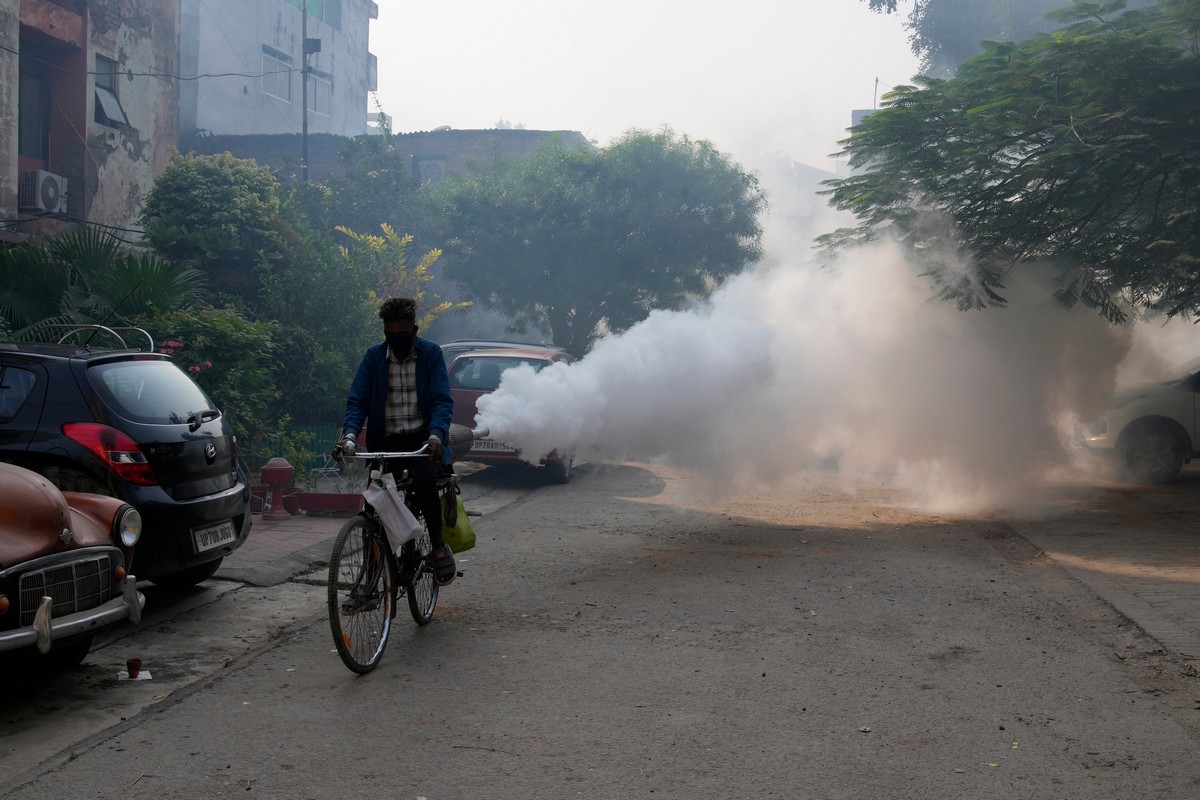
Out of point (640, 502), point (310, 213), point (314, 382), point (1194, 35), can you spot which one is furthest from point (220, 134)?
point (1194, 35)

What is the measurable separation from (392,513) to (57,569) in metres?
1.62

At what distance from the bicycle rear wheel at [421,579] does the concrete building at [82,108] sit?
13484 mm

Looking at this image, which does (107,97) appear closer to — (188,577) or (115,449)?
(188,577)

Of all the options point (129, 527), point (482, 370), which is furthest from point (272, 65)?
point (129, 527)

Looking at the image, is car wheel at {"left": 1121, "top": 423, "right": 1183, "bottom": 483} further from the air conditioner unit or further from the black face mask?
the air conditioner unit

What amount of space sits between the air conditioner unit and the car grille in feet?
49.3

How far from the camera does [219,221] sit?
15.9 metres

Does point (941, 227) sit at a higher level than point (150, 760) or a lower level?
higher

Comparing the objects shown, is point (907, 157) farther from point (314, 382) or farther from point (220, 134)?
point (220, 134)

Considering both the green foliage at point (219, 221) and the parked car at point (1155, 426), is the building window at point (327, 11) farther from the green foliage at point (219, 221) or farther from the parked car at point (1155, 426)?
the parked car at point (1155, 426)

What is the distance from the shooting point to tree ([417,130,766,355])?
3017 cm

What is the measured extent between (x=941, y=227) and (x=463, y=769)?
981cm

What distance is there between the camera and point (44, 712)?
472 centimetres

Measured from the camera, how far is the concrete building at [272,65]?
35.5 meters
